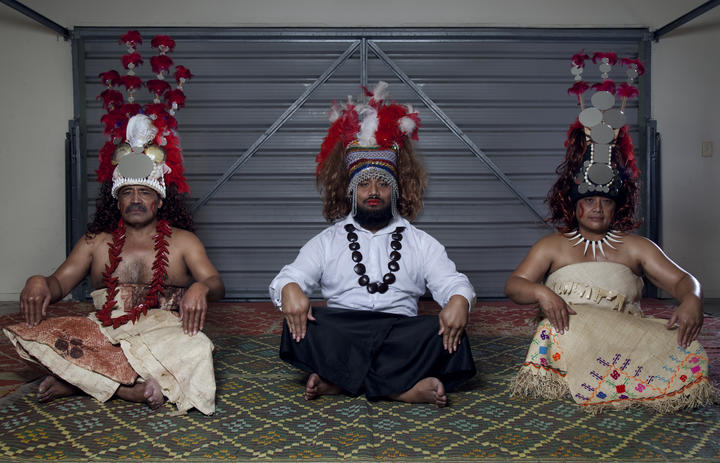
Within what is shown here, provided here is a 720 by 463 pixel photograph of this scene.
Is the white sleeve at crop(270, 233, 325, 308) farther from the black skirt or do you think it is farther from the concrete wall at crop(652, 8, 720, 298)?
the concrete wall at crop(652, 8, 720, 298)

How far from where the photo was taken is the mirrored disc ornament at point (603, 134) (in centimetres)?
304

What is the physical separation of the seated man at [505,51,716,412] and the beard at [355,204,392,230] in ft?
2.32

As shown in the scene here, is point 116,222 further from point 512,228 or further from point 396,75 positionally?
point 512,228

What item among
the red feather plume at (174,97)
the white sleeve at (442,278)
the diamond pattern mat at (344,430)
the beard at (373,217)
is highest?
the red feather plume at (174,97)

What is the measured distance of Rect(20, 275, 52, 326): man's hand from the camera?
2717mm

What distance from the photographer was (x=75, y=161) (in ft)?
20.1

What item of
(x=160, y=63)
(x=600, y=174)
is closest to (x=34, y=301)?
(x=160, y=63)

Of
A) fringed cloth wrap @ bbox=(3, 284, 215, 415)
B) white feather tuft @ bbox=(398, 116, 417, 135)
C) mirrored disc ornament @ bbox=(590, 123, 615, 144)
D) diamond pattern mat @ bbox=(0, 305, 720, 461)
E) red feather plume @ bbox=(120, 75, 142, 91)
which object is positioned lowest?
diamond pattern mat @ bbox=(0, 305, 720, 461)

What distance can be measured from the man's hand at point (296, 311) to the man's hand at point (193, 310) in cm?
37

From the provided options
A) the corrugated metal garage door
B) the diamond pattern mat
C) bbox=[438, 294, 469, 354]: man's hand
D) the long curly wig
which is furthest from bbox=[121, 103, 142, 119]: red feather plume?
the corrugated metal garage door

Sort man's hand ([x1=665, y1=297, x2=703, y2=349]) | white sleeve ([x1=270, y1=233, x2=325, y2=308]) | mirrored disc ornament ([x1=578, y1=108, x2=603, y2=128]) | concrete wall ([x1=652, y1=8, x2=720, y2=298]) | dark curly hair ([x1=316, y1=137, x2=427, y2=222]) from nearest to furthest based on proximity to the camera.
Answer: man's hand ([x1=665, y1=297, x2=703, y2=349]) < white sleeve ([x1=270, y1=233, x2=325, y2=308]) < mirrored disc ornament ([x1=578, y1=108, x2=603, y2=128]) < dark curly hair ([x1=316, y1=137, x2=427, y2=222]) < concrete wall ([x1=652, y1=8, x2=720, y2=298])

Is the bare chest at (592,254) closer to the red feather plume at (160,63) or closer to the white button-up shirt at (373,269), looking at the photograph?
the white button-up shirt at (373,269)

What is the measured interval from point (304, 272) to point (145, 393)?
0.91 m

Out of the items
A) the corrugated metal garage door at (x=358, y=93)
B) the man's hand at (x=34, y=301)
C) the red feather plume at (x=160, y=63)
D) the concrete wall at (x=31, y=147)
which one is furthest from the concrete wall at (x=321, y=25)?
the man's hand at (x=34, y=301)
